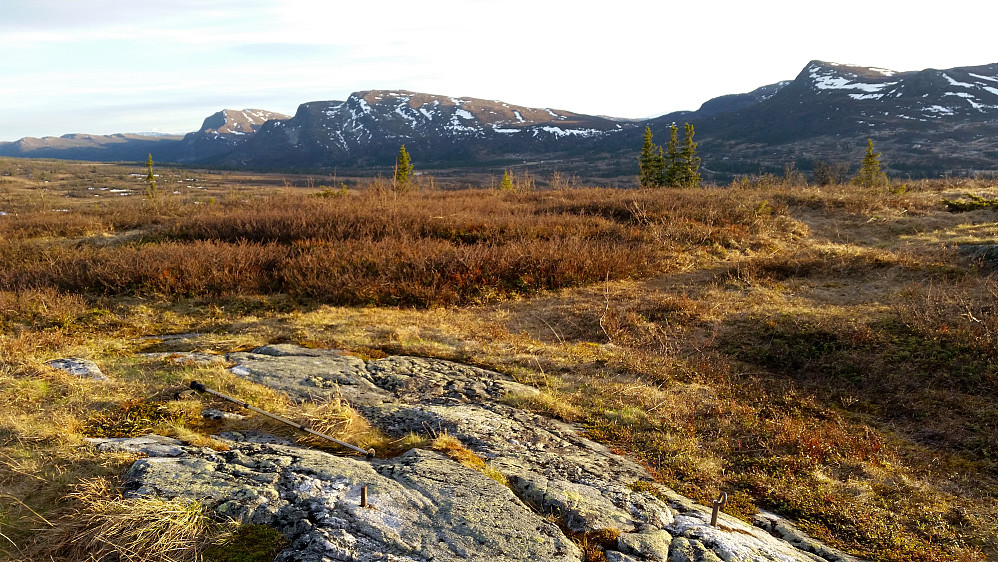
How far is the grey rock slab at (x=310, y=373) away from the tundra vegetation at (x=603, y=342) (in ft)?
1.27

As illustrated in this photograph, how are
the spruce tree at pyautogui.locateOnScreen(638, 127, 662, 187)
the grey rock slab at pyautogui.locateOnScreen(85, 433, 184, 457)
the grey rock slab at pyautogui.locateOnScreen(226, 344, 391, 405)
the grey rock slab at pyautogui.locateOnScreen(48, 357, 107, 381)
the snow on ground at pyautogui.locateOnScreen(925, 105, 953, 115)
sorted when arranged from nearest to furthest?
the grey rock slab at pyautogui.locateOnScreen(85, 433, 184, 457) → the grey rock slab at pyautogui.locateOnScreen(48, 357, 107, 381) → the grey rock slab at pyautogui.locateOnScreen(226, 344, 391, 405) → the spruce tree at pyautogui.locateOnScreen(638, 127, 662, 187) → the snow on ground at pyautogui.locateOnScreen(925, 105, 953, 115)

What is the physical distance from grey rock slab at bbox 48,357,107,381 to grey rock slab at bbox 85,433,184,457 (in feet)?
5.66

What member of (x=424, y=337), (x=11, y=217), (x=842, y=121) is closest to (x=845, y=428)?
(x=424, y=337)

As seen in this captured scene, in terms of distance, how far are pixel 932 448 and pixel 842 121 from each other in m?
193

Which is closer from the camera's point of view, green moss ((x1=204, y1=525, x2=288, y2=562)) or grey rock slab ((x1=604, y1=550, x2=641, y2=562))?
green moss ((x1=204, y1=525, x2=288, y2=562))

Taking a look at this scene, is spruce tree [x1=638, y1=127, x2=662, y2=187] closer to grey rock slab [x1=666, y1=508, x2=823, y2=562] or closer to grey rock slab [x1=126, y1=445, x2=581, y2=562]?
grey rock slab [x1=666, y1=508, x2=823, y2=562]

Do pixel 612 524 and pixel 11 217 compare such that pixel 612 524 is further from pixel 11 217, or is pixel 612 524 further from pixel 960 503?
pixel 11 217

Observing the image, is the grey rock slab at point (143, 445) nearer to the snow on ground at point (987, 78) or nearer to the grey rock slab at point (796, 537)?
the grey rock slab at point (796, 537)

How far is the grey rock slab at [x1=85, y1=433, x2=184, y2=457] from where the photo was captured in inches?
126

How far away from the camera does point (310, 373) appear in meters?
5.48

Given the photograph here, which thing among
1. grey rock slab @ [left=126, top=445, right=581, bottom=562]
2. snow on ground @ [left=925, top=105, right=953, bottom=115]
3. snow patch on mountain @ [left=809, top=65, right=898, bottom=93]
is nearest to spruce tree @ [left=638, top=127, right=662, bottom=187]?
grey rock slab @ [left=126, top=445, right=581, bottom=562]

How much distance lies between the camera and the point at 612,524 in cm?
309

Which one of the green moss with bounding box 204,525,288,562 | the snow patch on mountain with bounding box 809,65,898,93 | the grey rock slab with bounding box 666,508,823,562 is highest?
the snow patch on mountain with bounding box 809,65,898,93

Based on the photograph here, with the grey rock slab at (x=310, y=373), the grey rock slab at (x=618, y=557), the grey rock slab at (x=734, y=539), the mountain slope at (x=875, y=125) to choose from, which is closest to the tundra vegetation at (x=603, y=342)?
the grey rock slab at (x=310, y=373)
